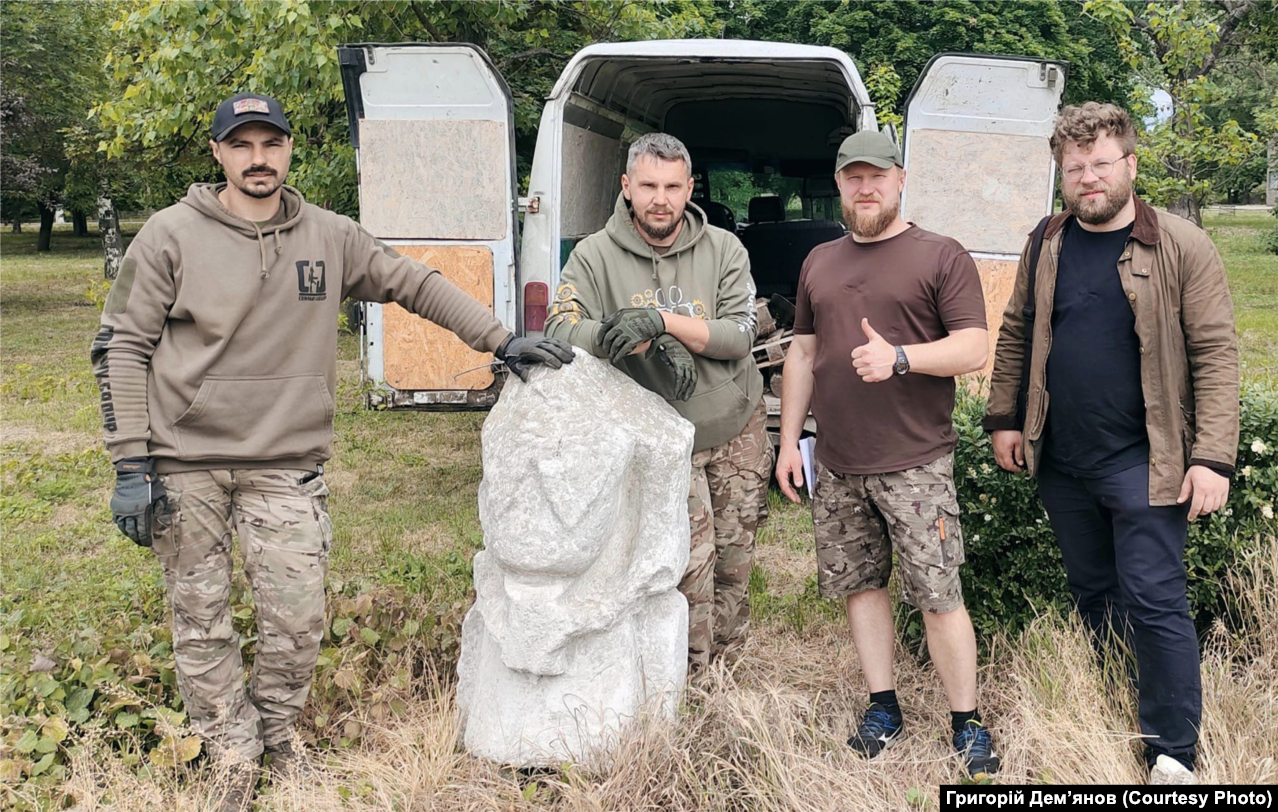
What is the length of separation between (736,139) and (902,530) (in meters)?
5.68

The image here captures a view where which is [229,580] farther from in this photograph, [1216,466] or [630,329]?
[1216,466]

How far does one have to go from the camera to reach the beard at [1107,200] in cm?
282

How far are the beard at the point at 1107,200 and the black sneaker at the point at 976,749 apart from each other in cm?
148

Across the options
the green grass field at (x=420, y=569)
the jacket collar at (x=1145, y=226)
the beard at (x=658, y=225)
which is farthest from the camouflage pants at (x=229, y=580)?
the jacket collar at (x=1145, y=226)

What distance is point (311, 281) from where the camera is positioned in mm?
3062

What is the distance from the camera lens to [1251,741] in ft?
9.66

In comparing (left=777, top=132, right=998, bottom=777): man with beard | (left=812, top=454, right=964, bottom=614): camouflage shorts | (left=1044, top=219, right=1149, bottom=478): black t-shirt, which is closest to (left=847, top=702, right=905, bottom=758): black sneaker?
(left=777, top=132, right=998, bottom=777): man with beard

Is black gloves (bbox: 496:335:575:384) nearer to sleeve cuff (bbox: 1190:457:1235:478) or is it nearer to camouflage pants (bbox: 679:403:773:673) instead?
camouflage pants (bbox: 679:403:773:673)

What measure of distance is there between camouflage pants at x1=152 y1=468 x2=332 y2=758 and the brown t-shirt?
5.31ft

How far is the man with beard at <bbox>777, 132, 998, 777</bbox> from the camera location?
9.51 feet

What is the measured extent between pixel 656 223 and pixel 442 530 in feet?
9.89

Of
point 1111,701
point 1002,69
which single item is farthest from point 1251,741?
point 1002,69

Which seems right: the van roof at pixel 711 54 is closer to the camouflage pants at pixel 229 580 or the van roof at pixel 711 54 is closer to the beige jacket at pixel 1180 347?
the beige jacket at pixel 1180 347

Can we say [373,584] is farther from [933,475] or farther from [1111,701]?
[1111,701]
